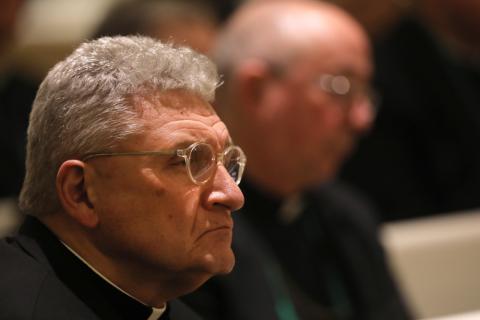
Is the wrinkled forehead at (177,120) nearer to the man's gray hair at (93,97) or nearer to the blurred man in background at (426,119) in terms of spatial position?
the man's gray hair at (93,97)

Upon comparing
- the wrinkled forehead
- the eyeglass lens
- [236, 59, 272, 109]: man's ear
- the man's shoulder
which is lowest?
[236, 59, 272, 109]: man's ear

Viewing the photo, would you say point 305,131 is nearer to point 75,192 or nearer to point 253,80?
point 253,80

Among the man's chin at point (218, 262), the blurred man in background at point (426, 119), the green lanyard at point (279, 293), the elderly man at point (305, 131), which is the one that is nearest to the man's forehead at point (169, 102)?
the man's chin at point (218, 262)

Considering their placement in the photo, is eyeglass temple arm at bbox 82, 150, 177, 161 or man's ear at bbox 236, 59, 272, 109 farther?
man's ear at bbox 236, 59, 272, 109

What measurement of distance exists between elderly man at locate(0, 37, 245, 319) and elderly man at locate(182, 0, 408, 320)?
0.95 metres

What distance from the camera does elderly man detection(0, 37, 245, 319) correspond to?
84cm

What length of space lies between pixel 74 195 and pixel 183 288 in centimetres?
14

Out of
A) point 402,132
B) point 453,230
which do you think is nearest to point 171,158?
point 453,230

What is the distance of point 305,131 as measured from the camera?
6.26 feet

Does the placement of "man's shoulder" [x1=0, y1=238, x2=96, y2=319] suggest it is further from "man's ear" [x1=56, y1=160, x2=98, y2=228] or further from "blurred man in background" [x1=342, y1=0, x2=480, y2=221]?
"blurred man in background" [x1=342, y1=0, x2=480, y2=221]

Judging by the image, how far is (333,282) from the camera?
1.92m

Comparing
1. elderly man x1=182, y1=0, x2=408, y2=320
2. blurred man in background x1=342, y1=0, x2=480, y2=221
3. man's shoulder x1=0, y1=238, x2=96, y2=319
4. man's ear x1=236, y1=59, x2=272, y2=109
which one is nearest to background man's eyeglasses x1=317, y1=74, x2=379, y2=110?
elderly man x1=182, y1=0, x2=408, y2=320

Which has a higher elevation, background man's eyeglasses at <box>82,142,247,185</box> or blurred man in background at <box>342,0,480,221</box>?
background man's eyeglasses at <box>82,142,247,185</box>

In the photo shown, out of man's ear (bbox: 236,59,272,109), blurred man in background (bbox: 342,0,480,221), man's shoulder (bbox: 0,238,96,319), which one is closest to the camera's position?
man's shoulder (bbox: 0,238,96,319)
